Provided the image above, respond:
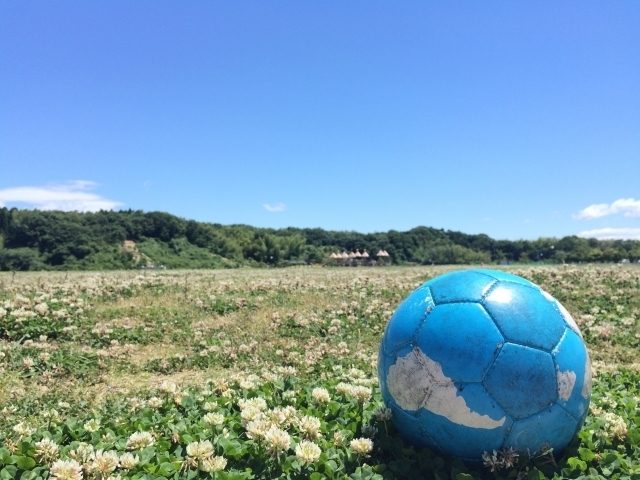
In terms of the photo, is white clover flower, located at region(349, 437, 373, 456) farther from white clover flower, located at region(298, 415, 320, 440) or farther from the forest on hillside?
the forest on hillside

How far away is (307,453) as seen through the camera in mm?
4203

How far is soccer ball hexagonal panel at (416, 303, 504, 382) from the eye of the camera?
4.51 metres

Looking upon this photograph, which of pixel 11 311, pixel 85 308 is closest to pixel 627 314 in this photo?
pixel 85 308

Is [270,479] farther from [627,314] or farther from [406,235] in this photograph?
[406,235]

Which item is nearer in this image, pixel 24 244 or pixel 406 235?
pixel 24 244

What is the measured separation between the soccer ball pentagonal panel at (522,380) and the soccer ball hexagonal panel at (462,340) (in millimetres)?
94

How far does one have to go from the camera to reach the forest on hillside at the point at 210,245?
3297 inches

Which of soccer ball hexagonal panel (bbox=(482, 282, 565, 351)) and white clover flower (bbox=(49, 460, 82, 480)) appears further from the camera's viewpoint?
soccer ball hexagonal panel (bbox=(482, 282, 565, 351))

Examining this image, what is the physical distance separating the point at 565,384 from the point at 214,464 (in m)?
3.13

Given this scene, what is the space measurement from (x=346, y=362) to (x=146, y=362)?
4207 millimetres

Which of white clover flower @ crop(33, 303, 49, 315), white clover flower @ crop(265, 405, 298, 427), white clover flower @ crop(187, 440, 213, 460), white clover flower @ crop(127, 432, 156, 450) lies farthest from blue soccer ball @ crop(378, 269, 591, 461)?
white clover flower @ crop(33, 303, 49, 315)

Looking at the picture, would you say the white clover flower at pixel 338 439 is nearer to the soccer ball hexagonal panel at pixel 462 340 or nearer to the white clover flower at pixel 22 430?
the soccer ball hexagonal panel at pixel 462 340

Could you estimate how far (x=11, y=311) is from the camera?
1266cm

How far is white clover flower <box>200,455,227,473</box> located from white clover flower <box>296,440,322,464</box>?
1.98 feet
